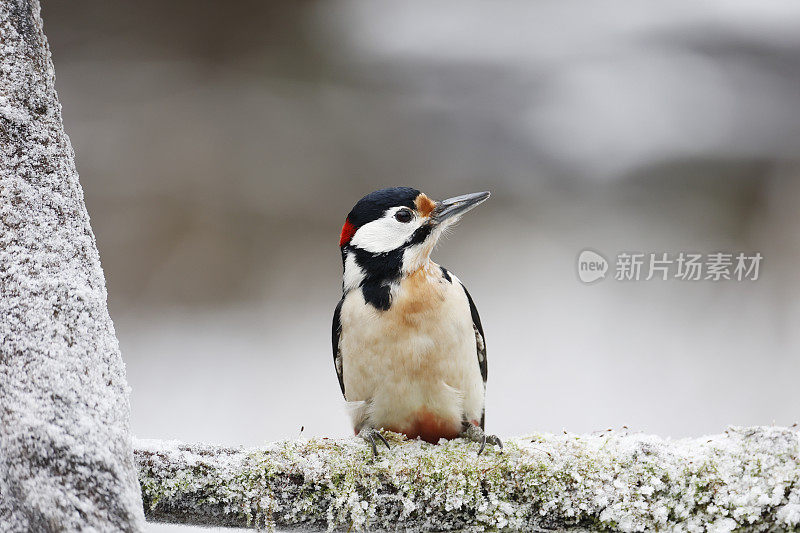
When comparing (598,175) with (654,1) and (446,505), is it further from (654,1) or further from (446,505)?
(446,505)

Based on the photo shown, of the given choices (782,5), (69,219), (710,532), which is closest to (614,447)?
(710,532)

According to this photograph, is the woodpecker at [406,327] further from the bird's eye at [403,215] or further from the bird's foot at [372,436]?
the bird's foot at [372,436]

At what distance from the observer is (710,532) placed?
104 centimetres

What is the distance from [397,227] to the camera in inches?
60.8

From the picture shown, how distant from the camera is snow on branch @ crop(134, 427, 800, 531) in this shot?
41.7 inches

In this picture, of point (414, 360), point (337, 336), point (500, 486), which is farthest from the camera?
point (337, 336)

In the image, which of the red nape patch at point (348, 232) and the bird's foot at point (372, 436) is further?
the red nape patch at point (348, 232)

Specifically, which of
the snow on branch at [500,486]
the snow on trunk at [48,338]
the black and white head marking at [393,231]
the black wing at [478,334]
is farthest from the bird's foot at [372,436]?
the snow on trunk at [48,338]

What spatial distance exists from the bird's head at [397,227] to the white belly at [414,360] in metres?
0.05

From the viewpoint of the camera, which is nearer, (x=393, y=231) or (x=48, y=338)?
(x=48, y=338)

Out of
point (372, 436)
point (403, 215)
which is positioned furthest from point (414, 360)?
point (403, 215)

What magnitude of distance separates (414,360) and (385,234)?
0.27 m

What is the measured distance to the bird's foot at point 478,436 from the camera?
135 cm

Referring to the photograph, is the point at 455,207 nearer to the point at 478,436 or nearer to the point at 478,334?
the point at 478,334
